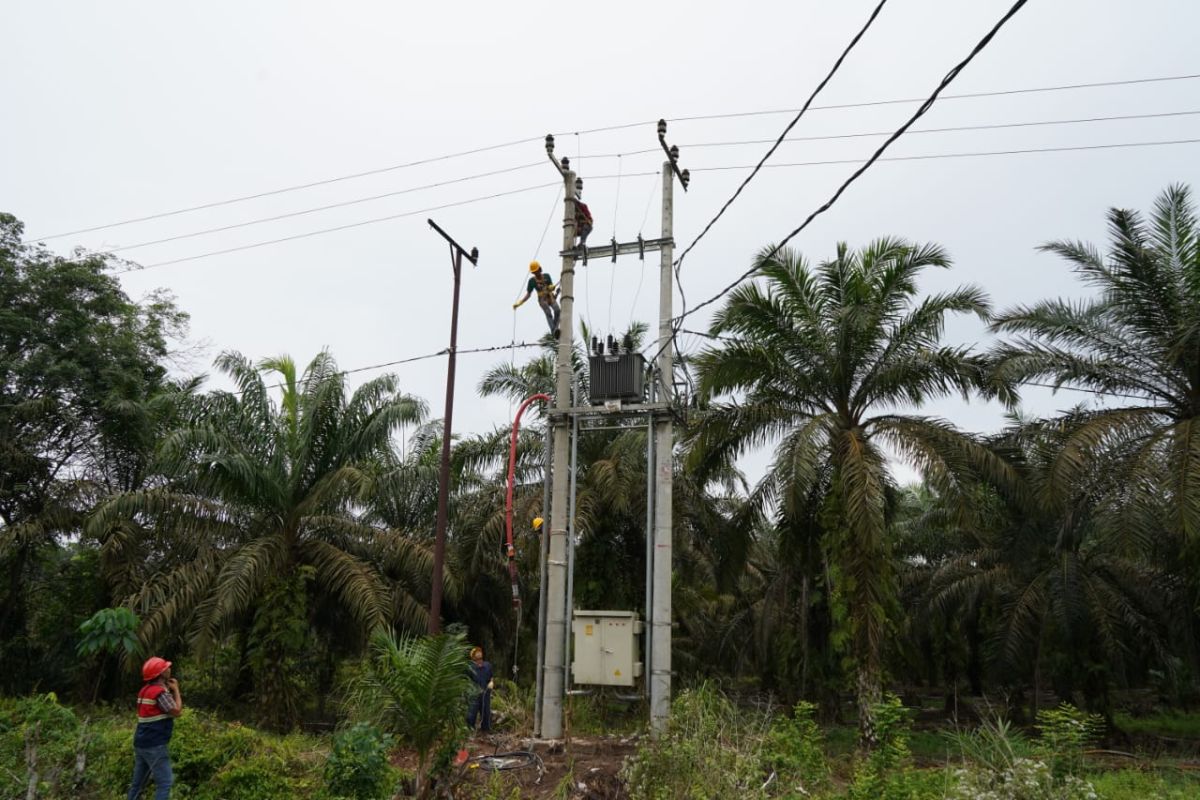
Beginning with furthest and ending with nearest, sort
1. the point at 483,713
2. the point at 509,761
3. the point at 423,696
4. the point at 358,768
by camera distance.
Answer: the point at 483,713
the point at 509,761
the point at 423,696
the point at 358,768

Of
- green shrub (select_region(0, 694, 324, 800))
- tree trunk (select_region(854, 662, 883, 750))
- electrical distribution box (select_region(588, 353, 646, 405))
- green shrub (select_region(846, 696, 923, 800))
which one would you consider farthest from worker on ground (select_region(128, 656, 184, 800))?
tree trunk (select_region(854, 662, 883, 750))

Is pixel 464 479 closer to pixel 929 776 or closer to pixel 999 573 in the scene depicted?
pixel 999 573

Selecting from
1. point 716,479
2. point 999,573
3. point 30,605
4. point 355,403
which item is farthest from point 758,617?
point 30,605

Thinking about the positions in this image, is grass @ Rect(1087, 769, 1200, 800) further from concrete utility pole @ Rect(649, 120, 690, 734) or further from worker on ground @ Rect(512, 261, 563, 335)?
worker on ground @ Rect(512, 261, 563, 335)

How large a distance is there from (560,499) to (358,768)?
5403mm

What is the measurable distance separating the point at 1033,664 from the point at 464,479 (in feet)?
55.8

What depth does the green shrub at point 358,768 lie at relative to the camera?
27.5 ft

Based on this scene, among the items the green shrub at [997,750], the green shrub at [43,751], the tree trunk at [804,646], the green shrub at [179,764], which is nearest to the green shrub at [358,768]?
the green shrub at [179,764]

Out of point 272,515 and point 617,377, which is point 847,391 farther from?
point 272,515

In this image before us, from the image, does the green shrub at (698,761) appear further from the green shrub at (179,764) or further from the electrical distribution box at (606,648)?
the green shrub at (179,764)

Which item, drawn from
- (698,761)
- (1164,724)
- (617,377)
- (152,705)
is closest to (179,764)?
(152,705)

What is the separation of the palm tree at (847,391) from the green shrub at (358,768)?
885 cm

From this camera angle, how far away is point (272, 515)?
66.6 feet

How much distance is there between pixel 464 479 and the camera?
25.7 meters
